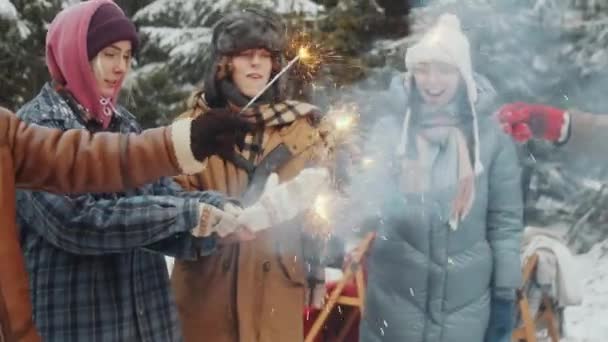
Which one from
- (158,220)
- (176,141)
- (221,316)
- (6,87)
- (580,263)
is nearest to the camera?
(176,141)

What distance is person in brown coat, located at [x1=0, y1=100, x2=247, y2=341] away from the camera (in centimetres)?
140

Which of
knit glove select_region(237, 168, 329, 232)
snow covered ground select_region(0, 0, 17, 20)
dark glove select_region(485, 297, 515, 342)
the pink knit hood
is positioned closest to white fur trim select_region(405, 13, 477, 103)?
dark glove select_region(485, 297, 515, 342)

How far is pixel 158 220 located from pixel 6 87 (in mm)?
4925

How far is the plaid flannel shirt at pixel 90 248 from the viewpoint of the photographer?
1.75 metres

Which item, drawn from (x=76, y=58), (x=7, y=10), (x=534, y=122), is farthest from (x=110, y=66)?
(x=7, y=10)

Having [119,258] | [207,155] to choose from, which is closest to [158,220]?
Answer: [119,258]

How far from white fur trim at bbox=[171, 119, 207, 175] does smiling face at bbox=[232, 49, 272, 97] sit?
2.59 feet

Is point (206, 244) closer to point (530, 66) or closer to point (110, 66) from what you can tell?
point (110, 66)

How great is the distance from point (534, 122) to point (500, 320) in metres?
0.68

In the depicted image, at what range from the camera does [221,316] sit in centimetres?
222

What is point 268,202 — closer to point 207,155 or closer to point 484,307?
point 207,155


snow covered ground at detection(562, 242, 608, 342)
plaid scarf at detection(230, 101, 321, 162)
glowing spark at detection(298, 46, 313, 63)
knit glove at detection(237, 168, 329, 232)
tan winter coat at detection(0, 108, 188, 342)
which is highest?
glowing spark at detection(298, 46, 313, 63)

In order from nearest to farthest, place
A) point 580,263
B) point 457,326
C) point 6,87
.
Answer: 1. point 457,326
2. point 580,263
3. point 6,87

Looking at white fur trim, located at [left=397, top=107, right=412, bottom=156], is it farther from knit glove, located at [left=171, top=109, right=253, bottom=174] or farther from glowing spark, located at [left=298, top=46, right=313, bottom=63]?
knit glove, located at [left=171, top=109, right=253, bottom=174]
